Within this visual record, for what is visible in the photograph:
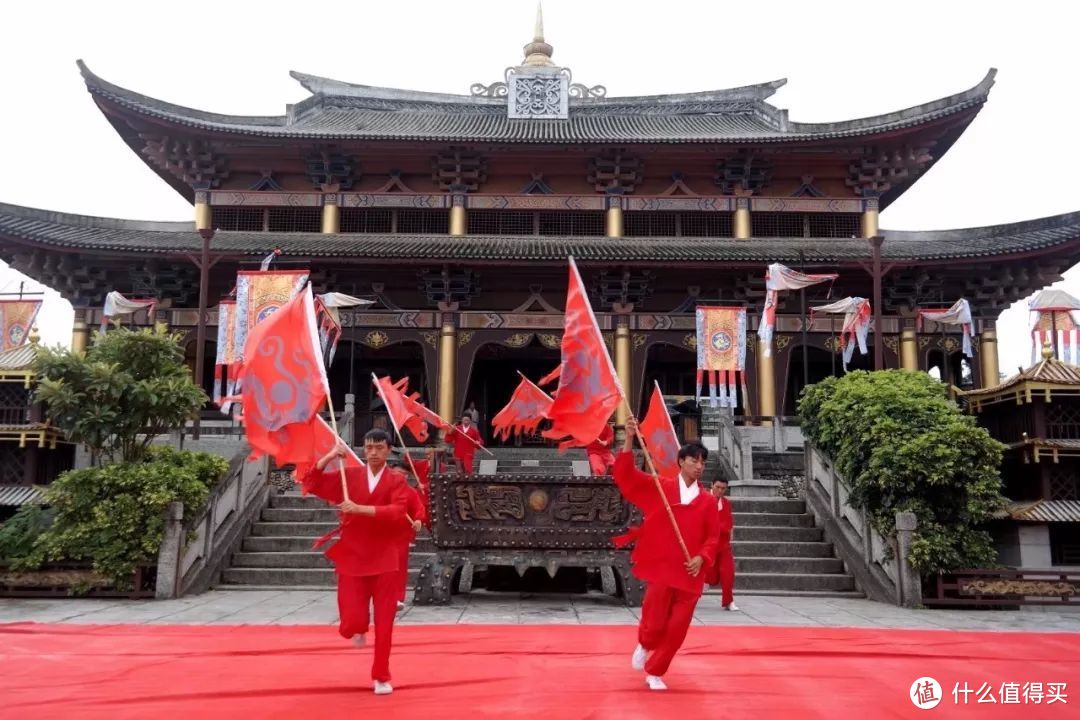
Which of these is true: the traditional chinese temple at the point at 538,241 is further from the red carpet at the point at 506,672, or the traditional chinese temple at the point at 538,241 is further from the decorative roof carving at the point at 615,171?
the red carpet at the point at 506,672

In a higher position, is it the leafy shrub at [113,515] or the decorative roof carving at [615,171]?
the decorative roof carving at [615,171]

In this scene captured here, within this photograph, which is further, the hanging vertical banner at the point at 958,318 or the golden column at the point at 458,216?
the golden column at the point at 458,216

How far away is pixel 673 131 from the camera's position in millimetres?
21141

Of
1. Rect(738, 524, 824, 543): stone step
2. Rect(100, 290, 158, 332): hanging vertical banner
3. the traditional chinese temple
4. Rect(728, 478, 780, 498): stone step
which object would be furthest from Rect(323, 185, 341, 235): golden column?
Rect(738, 524, 824, 543): stone step

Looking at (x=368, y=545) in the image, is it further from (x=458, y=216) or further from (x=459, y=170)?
(x=459, y=170)

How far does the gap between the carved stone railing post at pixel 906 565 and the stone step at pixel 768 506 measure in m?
2.50

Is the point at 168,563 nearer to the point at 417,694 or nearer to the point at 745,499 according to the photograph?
the point at 417,694

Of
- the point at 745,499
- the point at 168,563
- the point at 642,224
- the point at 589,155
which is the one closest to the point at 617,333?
the point at 642,224

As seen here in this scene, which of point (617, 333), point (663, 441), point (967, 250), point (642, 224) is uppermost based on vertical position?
point (642, 224)

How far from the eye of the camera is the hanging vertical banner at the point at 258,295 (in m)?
14.0

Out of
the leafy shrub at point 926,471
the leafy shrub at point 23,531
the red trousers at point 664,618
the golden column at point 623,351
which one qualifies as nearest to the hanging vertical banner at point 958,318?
the golden column at point 623,351

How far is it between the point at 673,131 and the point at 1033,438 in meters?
13.2

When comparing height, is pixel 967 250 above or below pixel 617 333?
above

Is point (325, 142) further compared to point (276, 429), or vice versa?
point (325, 142)
